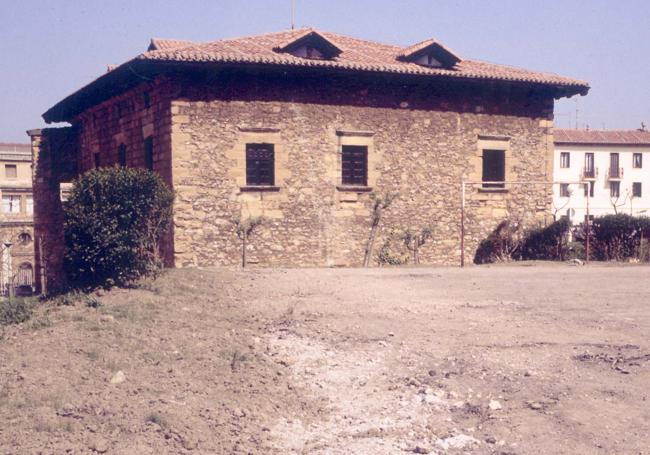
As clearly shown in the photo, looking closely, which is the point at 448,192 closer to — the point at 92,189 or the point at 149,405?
the point at 92,189

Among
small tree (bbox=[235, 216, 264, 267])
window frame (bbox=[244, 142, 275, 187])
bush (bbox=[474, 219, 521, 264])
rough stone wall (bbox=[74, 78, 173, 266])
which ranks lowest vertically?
bush (bbox=[474, 219, 521, 264])

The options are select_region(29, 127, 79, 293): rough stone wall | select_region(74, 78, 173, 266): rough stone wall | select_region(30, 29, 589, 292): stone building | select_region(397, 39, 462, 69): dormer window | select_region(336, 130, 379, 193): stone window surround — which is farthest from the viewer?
select_region(29, 127, 79, 293): rough stone wall

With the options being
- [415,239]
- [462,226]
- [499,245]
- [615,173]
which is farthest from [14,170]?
[615,173]

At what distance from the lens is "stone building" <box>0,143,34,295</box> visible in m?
37.9

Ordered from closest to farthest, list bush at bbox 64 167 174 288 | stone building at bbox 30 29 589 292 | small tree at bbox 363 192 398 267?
bush at bbox 64 167 174 288, stone building at bbox 30 29 589 292, small tree at bbox 363 192 398 267

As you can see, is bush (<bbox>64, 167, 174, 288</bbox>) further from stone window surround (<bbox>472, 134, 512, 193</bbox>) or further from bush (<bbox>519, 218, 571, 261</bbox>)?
bush (<bbox>519, 218, 571, 261</bbox>)

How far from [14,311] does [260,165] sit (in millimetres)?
7363

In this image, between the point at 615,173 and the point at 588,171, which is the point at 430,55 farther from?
the point at 615,173

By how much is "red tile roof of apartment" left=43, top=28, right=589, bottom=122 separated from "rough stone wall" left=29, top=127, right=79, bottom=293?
1.84 meters

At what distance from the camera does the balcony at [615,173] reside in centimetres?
4916

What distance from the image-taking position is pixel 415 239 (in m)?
16.4

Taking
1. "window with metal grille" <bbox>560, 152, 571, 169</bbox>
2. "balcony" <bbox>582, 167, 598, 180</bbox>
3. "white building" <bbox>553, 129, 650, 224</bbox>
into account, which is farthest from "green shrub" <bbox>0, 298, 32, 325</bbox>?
"balcony" <bbox>582, 167, 598, 180</bbox>

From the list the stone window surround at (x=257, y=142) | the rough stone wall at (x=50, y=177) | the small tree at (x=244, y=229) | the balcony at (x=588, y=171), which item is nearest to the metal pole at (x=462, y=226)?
the stone window surround at (x=257, y=142)

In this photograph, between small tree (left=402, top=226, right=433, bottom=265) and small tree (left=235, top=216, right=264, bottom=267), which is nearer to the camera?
small tree (left=235, top=216, right=264, bottom=267)
